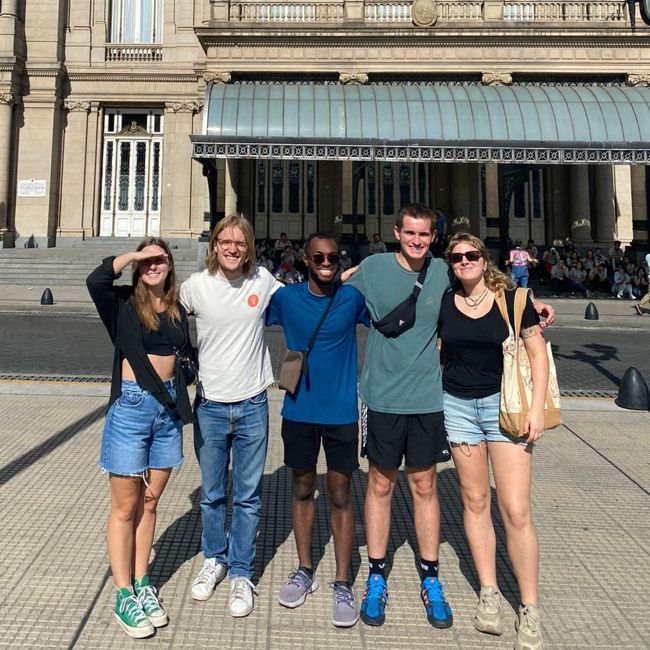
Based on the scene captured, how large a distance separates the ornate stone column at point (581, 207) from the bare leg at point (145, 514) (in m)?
24.9

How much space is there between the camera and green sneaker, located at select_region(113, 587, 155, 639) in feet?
8.69

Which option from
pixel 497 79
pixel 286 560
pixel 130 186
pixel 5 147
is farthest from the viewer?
pixel 130 186

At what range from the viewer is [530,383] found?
2777 millimetres

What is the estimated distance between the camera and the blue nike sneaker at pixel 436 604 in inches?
A: 110

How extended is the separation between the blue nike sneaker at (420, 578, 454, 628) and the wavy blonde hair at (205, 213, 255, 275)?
1.94 metres

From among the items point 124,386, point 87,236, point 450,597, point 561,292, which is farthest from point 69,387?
point 87,236

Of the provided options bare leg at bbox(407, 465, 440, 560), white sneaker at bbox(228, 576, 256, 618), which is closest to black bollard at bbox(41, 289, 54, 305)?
white sneaker at bbox(228, 576, 256, 618)

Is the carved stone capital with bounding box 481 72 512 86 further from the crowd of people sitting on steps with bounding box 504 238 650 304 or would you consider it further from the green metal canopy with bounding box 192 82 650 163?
the crowd of people sitting on steps with bounding box 504 238 650 304

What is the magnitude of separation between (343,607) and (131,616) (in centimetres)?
104

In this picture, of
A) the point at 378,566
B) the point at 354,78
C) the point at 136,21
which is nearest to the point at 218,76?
the point at 354,78

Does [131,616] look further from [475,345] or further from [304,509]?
[475,345]

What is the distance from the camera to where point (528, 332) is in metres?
2.78

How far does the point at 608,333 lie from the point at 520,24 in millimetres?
14197

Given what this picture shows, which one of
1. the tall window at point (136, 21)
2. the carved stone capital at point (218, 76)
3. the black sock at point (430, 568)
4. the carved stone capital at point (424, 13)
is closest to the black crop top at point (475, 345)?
the black sock at point (430, 568)
